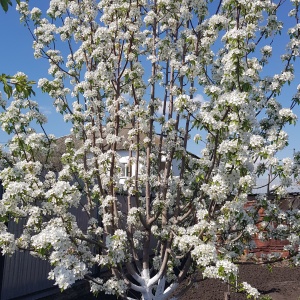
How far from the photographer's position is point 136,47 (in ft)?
18.8

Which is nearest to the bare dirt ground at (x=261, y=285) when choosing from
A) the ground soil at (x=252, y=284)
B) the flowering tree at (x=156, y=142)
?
the ground soil at (x=252, y=284)

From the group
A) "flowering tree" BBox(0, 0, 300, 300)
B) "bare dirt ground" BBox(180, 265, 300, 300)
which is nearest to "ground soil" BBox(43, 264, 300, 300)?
"bare dirt ground" BBox(180, 265, 300, 300)

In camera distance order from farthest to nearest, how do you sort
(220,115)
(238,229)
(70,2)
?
(70,2) < (238,229) < (220,115)

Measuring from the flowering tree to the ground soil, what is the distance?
156cm

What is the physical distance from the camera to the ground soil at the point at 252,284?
25.3ft

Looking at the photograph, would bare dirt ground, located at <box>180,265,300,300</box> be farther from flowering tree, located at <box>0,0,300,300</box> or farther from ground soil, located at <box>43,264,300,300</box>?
flowering tree, located at <box>0,0,300,300</box>

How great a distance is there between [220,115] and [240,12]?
1.53 meters

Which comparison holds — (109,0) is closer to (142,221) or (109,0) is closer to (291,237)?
(142,221)

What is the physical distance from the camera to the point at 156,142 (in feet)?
21.5

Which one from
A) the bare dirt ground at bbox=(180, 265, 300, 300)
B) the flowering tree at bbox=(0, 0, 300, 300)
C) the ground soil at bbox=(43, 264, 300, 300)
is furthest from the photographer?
the bare dirt ground at bbox=(180, 265, 300, 300)

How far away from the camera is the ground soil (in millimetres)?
7726

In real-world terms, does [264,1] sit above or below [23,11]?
below

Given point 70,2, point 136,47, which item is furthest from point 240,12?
point 70,2

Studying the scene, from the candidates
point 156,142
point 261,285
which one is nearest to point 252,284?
point 261,285
